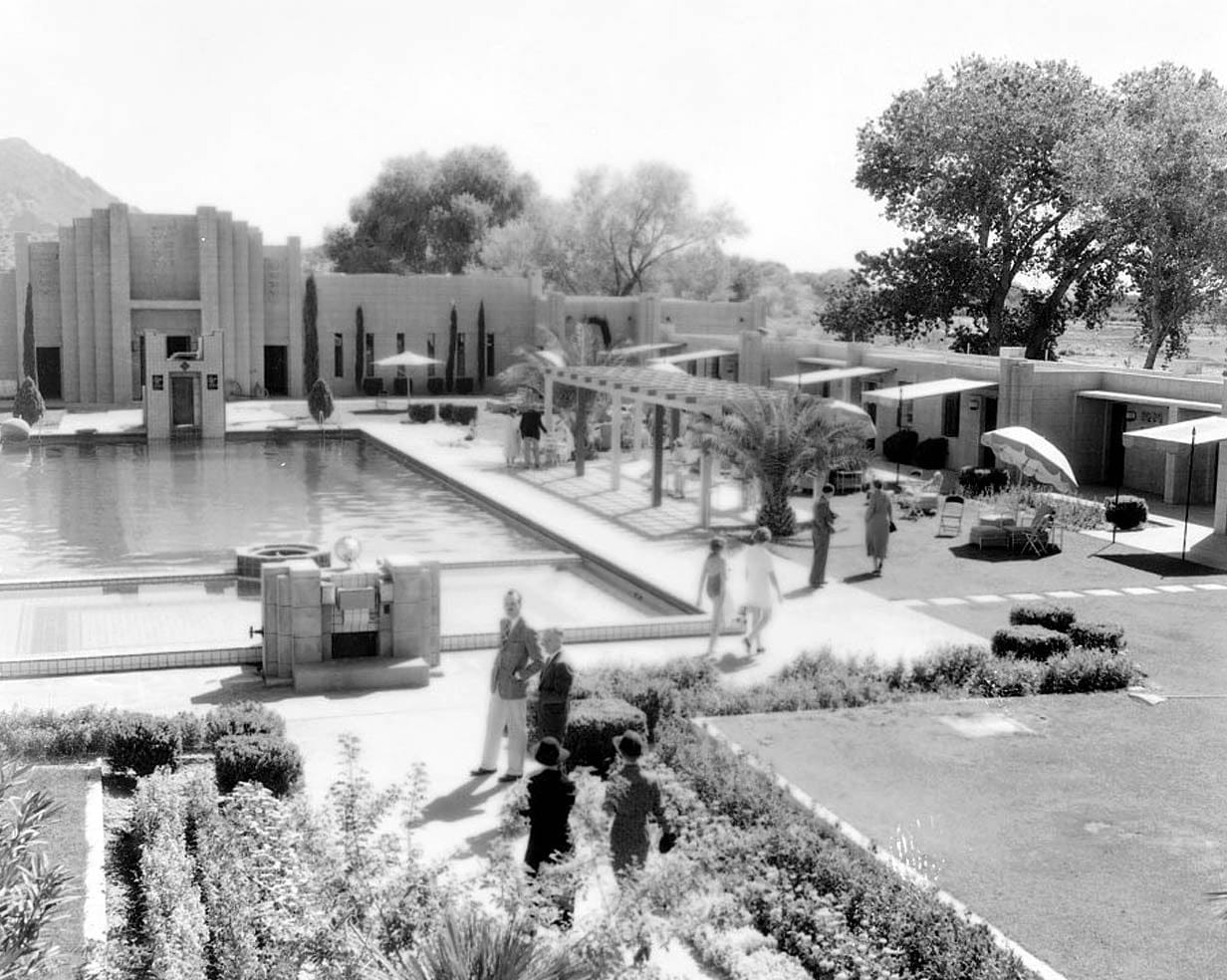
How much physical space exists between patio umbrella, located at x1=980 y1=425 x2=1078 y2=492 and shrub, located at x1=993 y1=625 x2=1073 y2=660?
309 inches

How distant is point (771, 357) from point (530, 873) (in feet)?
110

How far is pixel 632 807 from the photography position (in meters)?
8.40

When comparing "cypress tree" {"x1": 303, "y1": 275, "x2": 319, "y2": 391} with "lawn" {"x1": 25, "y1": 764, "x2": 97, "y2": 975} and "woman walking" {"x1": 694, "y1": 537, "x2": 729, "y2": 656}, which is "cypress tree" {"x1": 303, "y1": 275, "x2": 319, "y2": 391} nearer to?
"woman walking" {"x1": 694, "y1": 537, "x2": 729, "y2": 656}

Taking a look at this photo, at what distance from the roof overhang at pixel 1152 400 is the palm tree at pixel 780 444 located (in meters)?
8.12

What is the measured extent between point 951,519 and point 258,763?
16966 millimetres

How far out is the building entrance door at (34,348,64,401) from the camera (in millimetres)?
46688

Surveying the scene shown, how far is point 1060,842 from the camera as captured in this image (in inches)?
396

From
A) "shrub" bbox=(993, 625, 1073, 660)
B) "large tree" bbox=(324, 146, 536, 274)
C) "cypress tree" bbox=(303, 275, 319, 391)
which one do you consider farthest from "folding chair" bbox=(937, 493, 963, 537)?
"large tree" bbox=(324, 146, 536, 274)

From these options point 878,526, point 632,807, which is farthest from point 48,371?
point 632,807

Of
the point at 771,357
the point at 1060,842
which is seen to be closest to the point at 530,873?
the point at 1060,842

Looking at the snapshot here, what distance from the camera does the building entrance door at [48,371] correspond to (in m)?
46.7

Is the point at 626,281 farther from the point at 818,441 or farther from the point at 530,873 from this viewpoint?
the point at 530,873

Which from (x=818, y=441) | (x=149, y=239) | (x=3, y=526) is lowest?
(x=3, y=526)

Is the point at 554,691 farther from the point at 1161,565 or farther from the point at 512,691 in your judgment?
the point at 1161,565
